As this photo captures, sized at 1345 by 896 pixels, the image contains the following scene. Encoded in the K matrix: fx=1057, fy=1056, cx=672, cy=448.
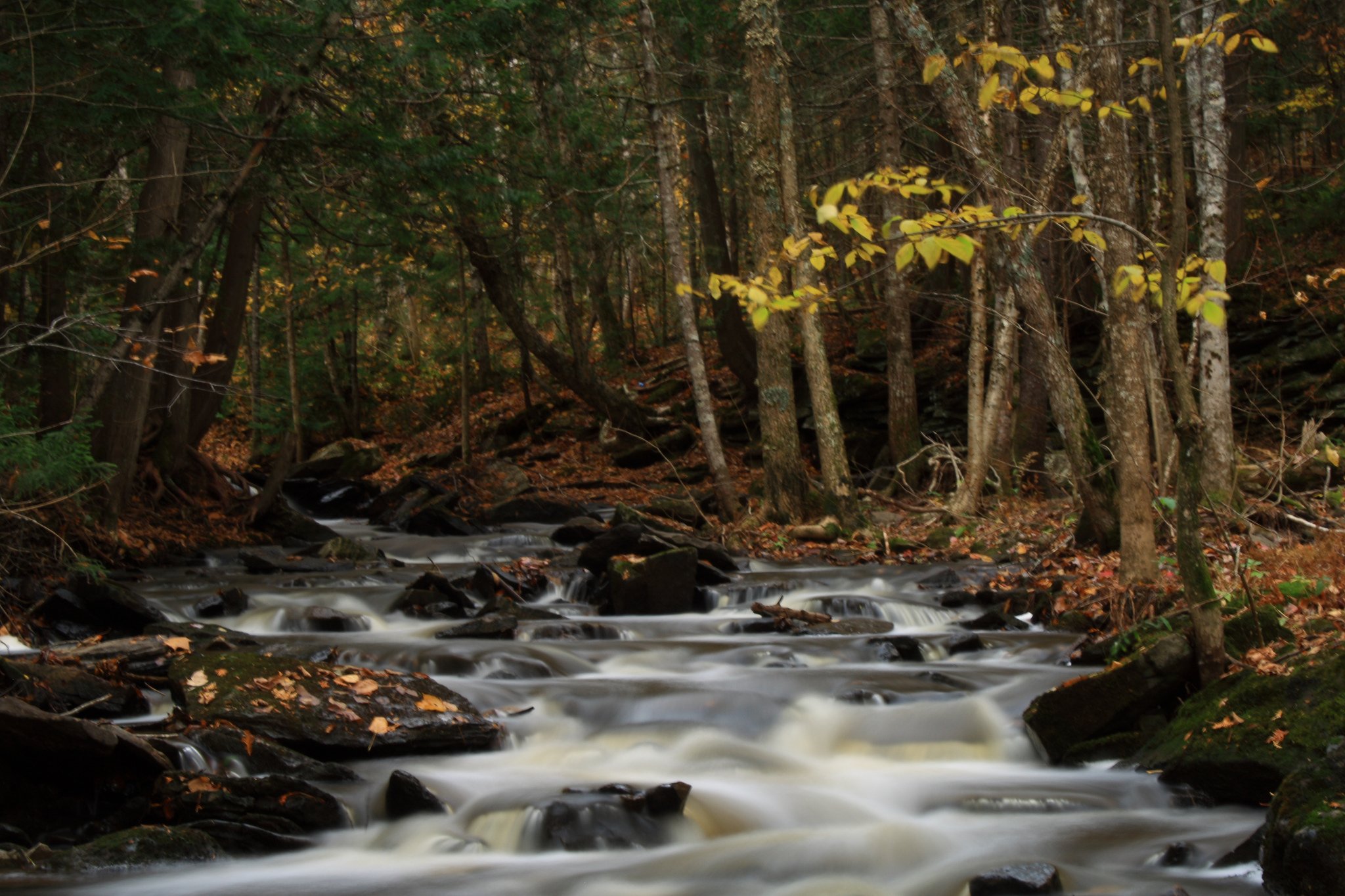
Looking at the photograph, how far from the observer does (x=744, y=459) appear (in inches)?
790

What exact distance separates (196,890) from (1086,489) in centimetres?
721

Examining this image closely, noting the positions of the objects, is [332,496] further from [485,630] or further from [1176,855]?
[1176,855]

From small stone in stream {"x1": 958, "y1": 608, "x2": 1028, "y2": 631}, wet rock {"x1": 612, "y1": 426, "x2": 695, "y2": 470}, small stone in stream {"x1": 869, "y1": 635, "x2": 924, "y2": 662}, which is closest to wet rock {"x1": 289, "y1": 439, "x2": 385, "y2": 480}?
wet rock {"x1": 612, "y1": 426, "x2": 695, "y2": 470}

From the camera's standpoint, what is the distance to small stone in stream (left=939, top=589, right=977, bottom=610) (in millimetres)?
9617

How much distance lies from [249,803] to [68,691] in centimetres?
163

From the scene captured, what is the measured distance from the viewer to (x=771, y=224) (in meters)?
13.1

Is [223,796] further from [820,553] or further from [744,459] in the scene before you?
[744,459]

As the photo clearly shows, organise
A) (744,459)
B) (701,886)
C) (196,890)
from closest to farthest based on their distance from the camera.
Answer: (196,890) → (701,886) → (744,459)

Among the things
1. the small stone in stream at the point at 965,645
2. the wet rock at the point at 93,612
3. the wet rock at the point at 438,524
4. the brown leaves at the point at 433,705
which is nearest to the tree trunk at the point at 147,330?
the wet rock at the point at 93,612

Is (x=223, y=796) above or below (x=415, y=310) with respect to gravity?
below

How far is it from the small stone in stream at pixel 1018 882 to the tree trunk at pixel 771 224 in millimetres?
8924

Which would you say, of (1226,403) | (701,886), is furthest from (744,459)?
(701,886)

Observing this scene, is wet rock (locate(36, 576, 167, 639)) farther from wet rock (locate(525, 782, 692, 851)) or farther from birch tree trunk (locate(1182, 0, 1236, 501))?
birch tree trunk (locate(1182, 0, 1236, 501))

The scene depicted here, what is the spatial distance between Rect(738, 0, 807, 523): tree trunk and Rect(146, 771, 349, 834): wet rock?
8663mm
